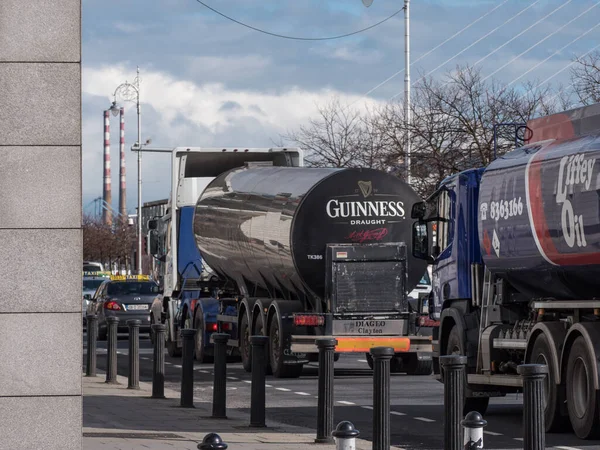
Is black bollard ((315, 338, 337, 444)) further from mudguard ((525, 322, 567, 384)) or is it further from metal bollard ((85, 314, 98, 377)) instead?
metal bollard ((85, 314, 98, 377))

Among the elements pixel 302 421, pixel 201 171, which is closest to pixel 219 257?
pixel 201 171

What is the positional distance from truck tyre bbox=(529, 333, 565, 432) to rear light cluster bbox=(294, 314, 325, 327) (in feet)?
24.1

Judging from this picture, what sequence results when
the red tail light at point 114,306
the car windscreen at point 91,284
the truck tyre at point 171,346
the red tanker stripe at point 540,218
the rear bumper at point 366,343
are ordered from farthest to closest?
the car windscreen at point 91,284
the red tail light at point 114,306
the truck tyre at point 171,346
the rear bumper at point 366,343
the red tanker stripe at point 540,218

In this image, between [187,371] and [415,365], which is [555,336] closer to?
[187,371]

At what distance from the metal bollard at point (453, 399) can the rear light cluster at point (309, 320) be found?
11.2 m

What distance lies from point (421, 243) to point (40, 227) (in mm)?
9907

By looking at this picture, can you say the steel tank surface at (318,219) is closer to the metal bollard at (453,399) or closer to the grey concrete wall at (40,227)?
the metal bollard at (453,399)

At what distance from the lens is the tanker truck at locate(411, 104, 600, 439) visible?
14281 millimetres

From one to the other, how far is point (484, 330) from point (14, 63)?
8.31 metres

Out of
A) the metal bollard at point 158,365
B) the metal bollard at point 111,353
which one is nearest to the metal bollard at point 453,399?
the metal bollard at point 158,365

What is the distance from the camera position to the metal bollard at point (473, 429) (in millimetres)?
8633

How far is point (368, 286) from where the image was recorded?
22.7m

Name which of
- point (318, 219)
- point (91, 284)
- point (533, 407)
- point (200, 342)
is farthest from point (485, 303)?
point (91, 284)

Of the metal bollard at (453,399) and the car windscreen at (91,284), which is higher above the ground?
the car windscreen at (91,284)
